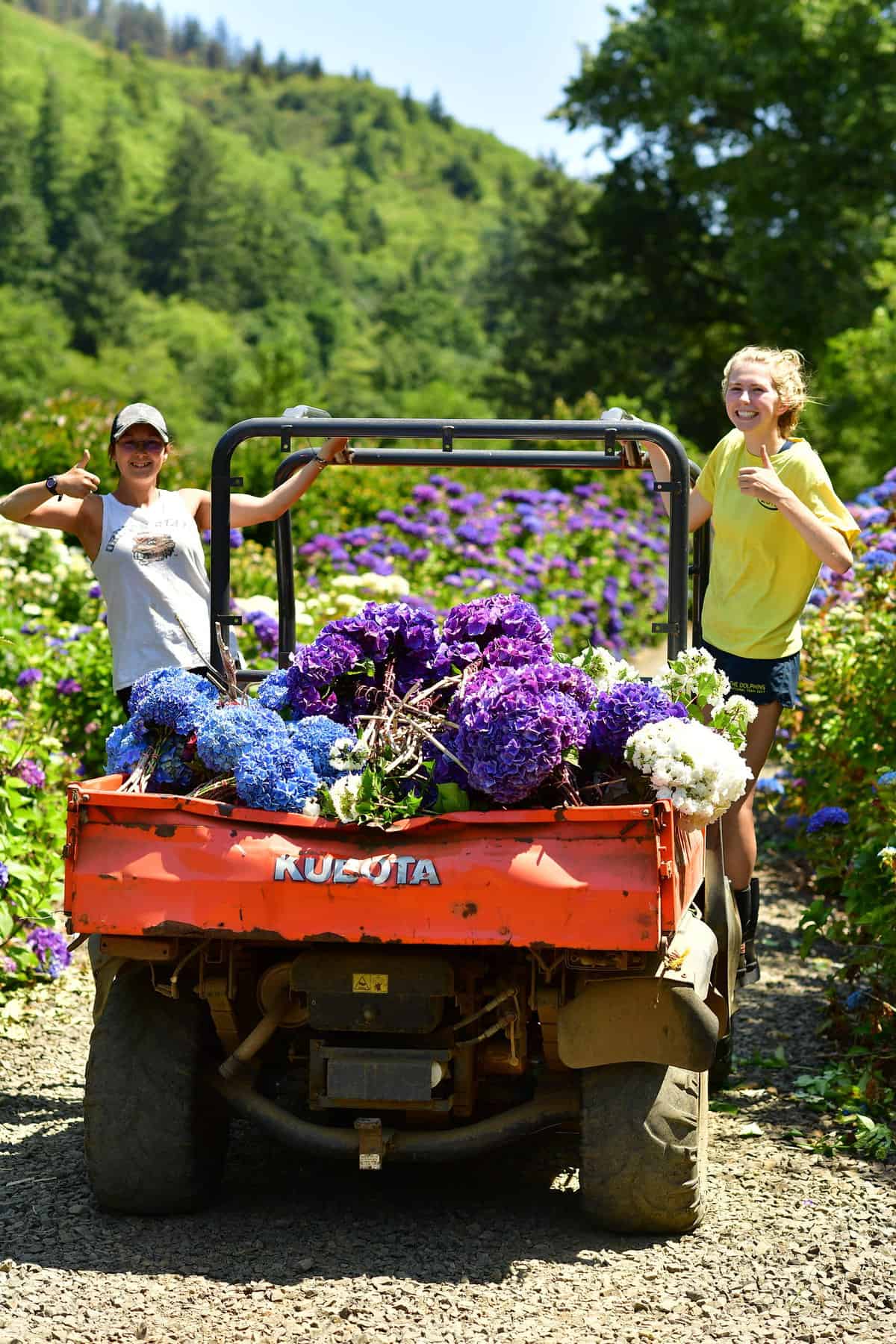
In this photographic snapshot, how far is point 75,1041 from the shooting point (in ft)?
16.9

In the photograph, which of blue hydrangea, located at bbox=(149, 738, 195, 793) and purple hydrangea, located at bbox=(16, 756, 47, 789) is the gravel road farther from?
purple hydrangea, located at bbox=(16, 756, 47, 789)

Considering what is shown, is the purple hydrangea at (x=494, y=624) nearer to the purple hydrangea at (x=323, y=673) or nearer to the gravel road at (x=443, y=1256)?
the purple hydrangea at (x=323, y=673)

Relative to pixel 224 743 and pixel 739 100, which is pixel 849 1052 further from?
pixel 739 100

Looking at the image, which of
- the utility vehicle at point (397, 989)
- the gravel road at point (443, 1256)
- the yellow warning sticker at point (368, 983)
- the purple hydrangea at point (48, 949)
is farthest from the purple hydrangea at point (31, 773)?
the yellow warning sticker at point (368, 983)

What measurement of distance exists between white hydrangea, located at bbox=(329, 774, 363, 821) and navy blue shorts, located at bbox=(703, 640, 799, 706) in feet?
5.24

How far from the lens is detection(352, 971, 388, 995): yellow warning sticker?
11.5 feet

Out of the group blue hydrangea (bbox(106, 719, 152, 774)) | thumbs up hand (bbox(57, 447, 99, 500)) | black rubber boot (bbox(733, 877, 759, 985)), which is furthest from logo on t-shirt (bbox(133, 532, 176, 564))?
black rubber boot (bbox(733, 877, 759, 985))

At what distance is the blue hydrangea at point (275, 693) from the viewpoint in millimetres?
3934

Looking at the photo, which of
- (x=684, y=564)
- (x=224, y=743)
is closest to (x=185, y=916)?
(x=224, y=743)

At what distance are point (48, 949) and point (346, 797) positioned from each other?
251 cm

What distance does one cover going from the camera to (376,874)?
3354 mm

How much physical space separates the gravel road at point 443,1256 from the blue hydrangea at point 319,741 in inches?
40.3

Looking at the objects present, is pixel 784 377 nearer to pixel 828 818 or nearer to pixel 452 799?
pixel 828 818

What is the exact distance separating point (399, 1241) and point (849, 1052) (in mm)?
1807
